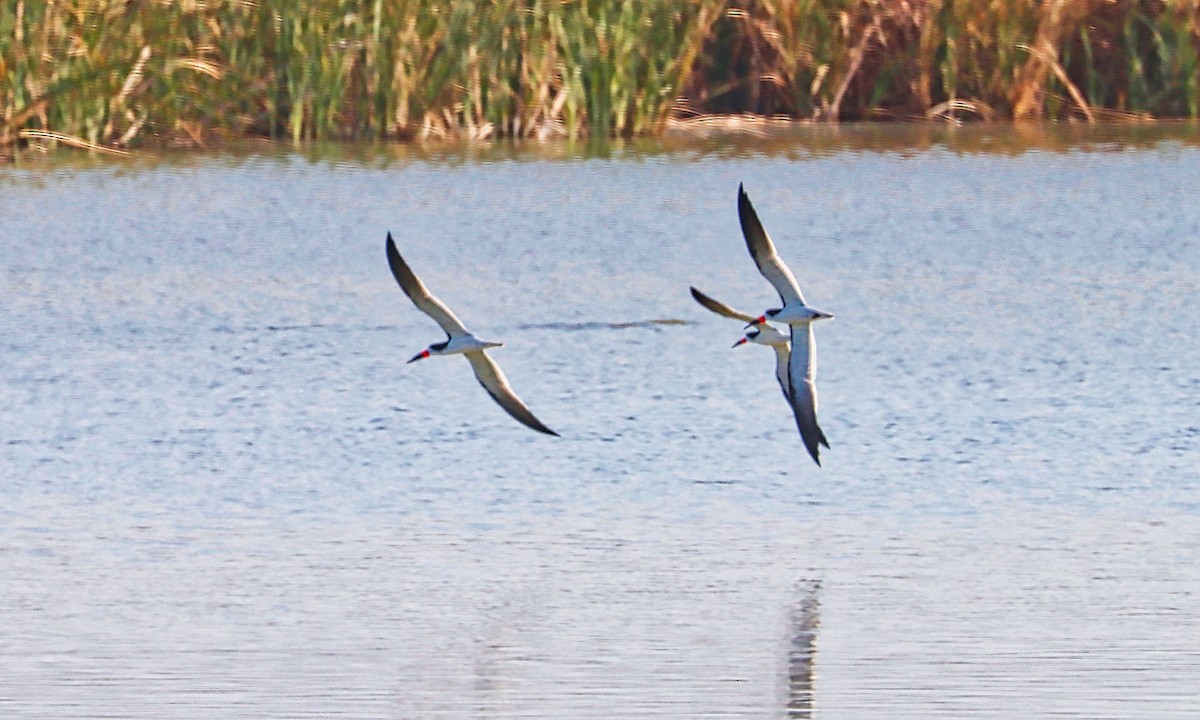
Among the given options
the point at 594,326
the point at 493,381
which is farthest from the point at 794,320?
the point at 594,326

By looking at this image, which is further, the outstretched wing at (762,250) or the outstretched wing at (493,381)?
the outstretched wing at (493,381)

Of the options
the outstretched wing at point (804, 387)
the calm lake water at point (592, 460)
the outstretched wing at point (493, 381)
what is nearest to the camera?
the calm lake water at point (592, 460)

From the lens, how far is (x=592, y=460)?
388 inches

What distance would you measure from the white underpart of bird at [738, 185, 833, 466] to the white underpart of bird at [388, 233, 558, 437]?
0.81 metres

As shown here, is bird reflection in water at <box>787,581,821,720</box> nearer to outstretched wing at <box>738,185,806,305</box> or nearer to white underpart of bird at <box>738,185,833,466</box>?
white underpart of bird at <box>738,185,833,466</box>

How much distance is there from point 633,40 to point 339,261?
4748mm

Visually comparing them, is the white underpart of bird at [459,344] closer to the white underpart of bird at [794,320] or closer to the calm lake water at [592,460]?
the calm lake water at [592,460]

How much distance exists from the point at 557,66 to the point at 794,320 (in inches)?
470

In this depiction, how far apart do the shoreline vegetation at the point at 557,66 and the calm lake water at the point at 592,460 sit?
3.27 feet

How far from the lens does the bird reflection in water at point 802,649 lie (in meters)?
6.53

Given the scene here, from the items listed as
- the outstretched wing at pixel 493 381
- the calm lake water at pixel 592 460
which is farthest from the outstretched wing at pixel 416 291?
the calm lake water at pixel 592 460

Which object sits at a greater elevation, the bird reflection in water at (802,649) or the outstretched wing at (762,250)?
the outstretched wing at (762,250)

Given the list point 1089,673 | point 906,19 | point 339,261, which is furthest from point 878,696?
point 906,19

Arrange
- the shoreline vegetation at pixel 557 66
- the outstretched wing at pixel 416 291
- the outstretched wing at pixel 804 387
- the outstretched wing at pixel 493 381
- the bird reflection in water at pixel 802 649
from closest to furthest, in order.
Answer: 1. the bird reflection in water at pixel 802 649
2. the outstretched wing at pixel 416 291
3. the outstretched wing at pixel 804 387
4. the outstretched wing at pixel 493 381
5. the shoreline vegetation at pixel 557 66
